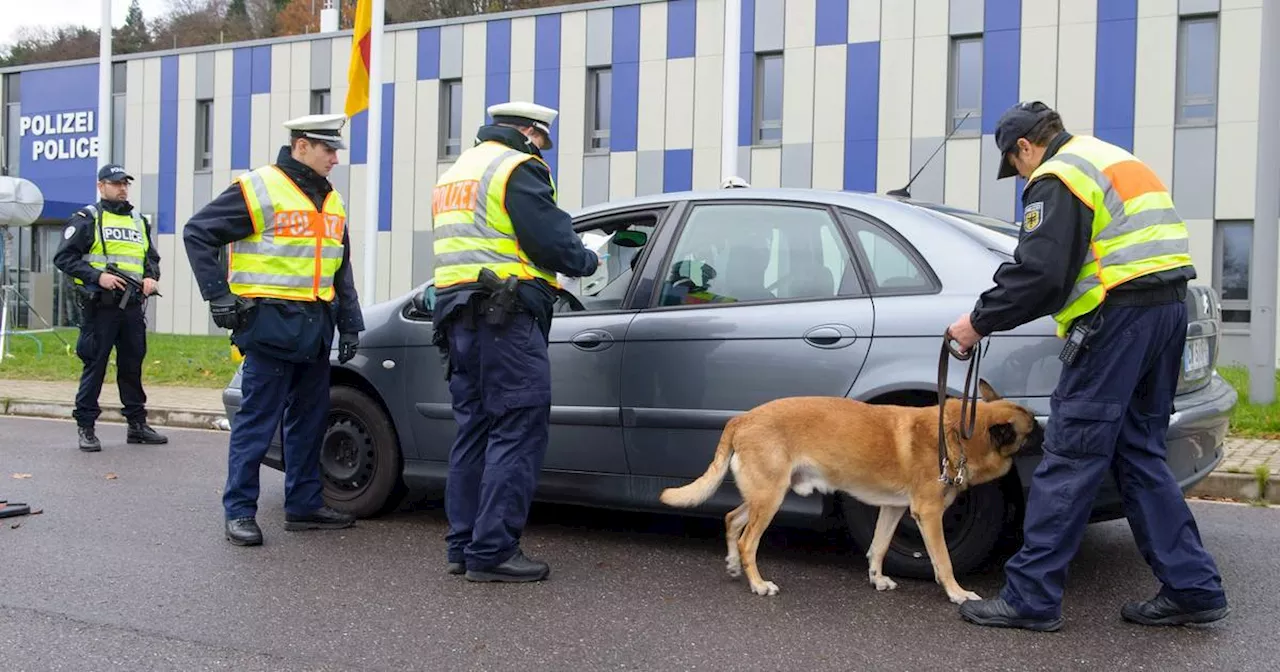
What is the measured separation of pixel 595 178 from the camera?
79.4 ft

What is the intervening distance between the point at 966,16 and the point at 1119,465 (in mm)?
18138

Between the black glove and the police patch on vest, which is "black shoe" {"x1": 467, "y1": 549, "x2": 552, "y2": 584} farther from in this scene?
the police patch on vest

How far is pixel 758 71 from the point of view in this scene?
2272 cm

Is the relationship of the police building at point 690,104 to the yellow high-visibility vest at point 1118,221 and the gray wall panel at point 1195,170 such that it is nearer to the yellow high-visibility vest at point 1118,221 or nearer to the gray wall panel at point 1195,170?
the gray wall panel at point 1195,170

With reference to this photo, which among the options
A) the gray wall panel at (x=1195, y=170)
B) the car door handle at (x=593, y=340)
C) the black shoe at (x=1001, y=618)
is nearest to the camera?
the black shoe at (x=1001, y=618)

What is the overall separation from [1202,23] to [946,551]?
17.9 metres

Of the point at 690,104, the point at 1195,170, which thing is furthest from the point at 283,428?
the point at 690,104

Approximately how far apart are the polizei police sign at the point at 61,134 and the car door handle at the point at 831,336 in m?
29.9

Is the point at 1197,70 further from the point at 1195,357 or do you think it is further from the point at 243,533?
the point at 243,533

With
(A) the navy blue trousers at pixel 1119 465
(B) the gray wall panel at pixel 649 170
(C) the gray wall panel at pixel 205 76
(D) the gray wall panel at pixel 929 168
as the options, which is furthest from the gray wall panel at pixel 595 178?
(A) the navy blue trousers at pixel 1119 465

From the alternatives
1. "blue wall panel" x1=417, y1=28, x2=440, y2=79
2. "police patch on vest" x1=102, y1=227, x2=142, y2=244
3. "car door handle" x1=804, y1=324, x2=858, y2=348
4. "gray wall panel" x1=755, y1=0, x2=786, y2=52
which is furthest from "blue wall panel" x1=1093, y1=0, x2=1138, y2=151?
"car door handle" x1=804, y1=324, x2=858, y2=348

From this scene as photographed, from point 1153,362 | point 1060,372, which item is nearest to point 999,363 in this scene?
point 1060,372

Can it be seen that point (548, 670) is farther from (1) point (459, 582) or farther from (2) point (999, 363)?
(2) point (999, 363)

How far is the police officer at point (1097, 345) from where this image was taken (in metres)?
3.63
